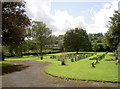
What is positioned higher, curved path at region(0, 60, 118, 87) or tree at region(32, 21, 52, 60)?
tree at region(32, 21, 52, 60)

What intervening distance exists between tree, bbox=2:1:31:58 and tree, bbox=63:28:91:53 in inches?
1667

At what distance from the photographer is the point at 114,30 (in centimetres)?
3600

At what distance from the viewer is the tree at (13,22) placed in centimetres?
2505

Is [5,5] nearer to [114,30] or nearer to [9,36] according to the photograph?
[9,36]

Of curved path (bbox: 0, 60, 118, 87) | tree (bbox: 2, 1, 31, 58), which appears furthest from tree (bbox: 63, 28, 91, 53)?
curved path (bbox: 0, 60, 118, 87)

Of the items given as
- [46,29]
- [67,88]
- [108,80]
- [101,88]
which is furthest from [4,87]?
[46,29]

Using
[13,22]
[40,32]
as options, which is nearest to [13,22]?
[13,22]

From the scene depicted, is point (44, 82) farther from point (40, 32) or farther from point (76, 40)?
point (76, 40)

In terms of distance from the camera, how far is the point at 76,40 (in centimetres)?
7100

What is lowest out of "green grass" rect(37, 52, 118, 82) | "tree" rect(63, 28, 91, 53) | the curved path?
the curved path

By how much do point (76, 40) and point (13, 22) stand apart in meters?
48.1

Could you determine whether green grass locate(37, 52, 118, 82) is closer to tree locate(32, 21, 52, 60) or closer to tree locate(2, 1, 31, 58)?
tree locate(2, 1, 31, 58)

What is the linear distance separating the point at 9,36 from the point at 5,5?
592cm

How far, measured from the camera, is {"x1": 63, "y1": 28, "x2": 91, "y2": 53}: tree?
232ft
